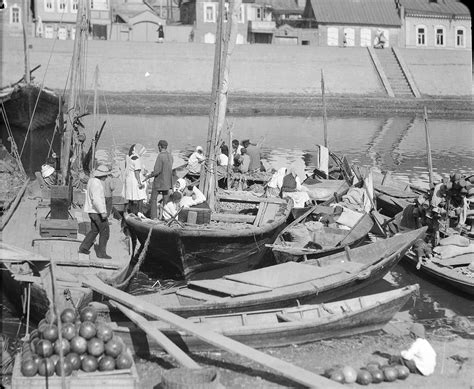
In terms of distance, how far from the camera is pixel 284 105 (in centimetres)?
5675

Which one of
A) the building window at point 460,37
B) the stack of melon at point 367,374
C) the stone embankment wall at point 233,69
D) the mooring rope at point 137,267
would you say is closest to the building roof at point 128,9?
the stone embankment wall at point 233,69

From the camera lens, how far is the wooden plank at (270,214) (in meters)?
17.3

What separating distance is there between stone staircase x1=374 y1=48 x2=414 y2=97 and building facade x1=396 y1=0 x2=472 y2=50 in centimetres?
1306

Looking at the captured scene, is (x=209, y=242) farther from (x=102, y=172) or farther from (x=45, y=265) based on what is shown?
(x=45, y=265)

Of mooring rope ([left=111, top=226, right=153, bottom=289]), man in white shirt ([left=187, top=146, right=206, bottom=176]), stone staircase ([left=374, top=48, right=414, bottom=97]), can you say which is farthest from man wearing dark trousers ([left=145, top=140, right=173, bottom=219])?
stone staircase ([left=374, top=48, right=414, bottom=97])

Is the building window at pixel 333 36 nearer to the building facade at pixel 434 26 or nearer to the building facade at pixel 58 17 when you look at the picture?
the building facade at pixel 434 26

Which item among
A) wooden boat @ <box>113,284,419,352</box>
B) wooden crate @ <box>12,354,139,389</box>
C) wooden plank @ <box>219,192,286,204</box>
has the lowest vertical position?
wooden boat @ <box>113,284,419,352</box>

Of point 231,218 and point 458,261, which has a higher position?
point 231,218

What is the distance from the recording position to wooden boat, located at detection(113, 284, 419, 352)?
468 inches

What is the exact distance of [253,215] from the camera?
18031 mm

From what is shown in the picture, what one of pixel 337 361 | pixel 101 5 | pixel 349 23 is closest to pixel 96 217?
pixel 337 361

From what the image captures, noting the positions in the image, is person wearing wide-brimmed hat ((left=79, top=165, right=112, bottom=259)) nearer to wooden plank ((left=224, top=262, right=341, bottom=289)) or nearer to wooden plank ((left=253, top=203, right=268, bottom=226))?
wooden plank ((left=224, top=262, right=341, bottom=289))

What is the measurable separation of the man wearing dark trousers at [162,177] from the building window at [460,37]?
6523cm

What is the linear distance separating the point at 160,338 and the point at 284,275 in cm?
348
